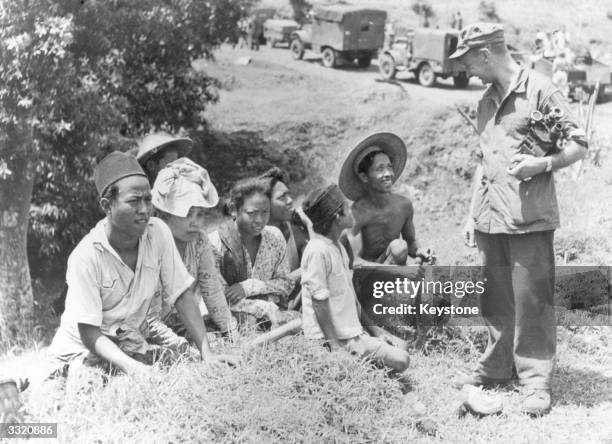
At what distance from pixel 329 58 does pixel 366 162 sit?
12.6 m

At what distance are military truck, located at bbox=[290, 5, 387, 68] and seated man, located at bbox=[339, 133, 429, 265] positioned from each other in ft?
39.5

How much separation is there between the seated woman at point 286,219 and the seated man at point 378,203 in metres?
0.45

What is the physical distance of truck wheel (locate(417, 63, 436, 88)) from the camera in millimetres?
15312

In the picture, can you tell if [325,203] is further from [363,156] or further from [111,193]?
[111,193]

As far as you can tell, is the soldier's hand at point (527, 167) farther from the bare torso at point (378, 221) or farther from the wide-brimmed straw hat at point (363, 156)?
the bare torso at point (378, 221)

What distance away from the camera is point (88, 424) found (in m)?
3.26

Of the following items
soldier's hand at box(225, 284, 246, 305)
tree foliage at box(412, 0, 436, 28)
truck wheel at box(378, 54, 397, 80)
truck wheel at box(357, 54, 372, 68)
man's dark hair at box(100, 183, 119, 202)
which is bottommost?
truck wheel at box(357, 54, 372, 68)

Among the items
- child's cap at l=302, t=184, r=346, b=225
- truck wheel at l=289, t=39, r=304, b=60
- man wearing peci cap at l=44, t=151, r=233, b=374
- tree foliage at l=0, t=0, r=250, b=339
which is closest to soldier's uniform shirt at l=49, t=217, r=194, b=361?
man wearing peci cap at l=44, t=151, r=233, b=374

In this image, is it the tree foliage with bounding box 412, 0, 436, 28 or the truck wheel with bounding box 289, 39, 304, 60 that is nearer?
the tree foliage with bounding box 412, 0, 436, 28

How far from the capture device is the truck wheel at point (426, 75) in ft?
50.2

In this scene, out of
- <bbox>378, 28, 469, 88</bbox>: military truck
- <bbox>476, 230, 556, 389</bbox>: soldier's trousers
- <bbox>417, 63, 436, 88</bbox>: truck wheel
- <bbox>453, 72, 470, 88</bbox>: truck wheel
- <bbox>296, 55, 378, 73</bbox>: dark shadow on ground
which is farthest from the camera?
<bbox>296, 55, 378, 73</bbox>: dark shadow on ground

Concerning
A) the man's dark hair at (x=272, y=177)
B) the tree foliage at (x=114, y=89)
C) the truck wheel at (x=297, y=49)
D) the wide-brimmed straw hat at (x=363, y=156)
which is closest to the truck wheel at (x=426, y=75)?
the truck wheel at (x=297, y=49)

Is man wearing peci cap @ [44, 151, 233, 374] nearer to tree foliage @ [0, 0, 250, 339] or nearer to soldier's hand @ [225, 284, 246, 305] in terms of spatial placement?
soldier's hand @ [225, 284, 246, 305]

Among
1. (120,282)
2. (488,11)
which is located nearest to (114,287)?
(120,282)
